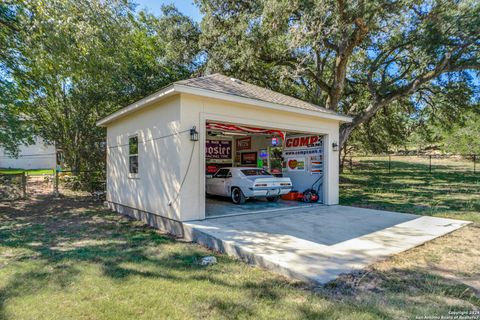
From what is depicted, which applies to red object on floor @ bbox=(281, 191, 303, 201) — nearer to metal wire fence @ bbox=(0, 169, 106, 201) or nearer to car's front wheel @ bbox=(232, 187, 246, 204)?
car's front wheel @ bbox=(232, 187, 246, 204)

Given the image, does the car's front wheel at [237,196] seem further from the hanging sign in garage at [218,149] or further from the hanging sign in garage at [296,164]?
the hanging sign in garage at [218,149]

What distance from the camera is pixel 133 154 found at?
29.0 ft

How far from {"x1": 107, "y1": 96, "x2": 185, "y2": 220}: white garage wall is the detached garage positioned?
0.08ft

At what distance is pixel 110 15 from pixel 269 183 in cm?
724

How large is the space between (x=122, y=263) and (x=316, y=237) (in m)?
3.63

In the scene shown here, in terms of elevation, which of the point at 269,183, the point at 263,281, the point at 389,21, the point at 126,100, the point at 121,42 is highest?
the point at 389,21

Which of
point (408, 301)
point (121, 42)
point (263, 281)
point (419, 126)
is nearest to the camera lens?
point (408, 301)

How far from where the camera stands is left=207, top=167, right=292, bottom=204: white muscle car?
358 inches

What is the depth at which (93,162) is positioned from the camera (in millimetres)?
14781

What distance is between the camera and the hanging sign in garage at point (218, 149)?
14.2m

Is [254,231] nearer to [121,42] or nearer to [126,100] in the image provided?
[121,42]

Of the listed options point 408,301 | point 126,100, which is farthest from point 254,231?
point 126,100

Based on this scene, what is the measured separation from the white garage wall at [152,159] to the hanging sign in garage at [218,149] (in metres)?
4.96

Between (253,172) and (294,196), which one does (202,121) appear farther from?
(294,196)
